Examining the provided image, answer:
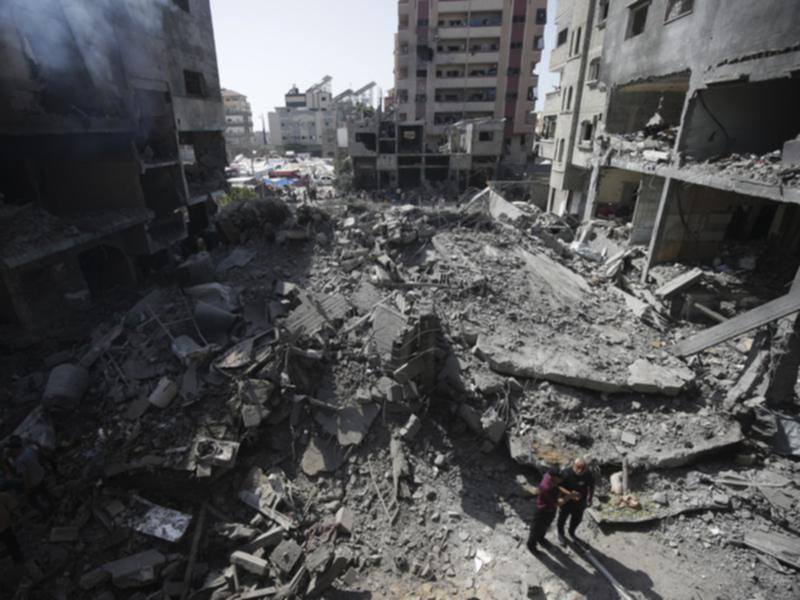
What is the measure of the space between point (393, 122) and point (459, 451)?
108 ft

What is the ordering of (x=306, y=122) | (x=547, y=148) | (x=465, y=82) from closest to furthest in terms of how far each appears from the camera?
(x=547, y=148), (x=465, y=82), (x=306, y=122)

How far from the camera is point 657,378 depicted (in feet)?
26.6

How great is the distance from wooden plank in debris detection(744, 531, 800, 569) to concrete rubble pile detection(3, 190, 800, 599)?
2.1 inches

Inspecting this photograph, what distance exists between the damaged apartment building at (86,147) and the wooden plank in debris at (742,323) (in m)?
14.0

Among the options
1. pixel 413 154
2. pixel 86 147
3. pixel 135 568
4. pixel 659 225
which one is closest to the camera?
pixel 135 568

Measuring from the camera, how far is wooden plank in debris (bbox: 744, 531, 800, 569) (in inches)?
216

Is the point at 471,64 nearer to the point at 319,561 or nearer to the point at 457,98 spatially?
the point at 457,98

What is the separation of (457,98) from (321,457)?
43511 mm

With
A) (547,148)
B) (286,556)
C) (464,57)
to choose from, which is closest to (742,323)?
(286,556)

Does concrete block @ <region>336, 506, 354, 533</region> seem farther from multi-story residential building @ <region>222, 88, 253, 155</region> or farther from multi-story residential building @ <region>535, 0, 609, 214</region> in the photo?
multi-story residential building @ <region>222, 88, 253, 155</region>

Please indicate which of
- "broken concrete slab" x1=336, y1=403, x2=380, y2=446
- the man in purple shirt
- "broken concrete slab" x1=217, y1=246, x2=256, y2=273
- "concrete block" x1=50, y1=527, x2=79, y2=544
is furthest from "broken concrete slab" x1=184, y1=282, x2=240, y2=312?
the man in purple shirt

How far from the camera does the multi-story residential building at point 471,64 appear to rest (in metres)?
39.5

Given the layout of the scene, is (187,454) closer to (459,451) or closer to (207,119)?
(459,451)

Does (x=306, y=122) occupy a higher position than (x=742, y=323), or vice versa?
(x=306, y=122)
